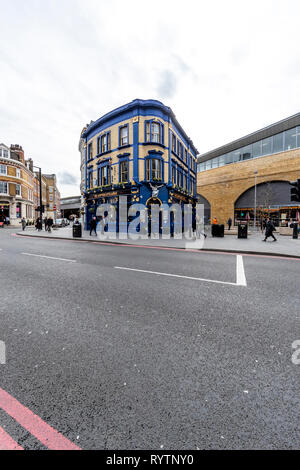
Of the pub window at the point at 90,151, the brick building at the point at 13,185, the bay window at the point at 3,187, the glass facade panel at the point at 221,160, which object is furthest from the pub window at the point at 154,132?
the bay window at the point at 3,187

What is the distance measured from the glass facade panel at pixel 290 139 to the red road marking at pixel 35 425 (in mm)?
40596

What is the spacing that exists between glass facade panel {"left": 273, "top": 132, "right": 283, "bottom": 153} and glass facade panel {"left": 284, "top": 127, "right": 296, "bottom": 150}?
0.61 m

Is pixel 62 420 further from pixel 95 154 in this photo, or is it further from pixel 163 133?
pixel 95 154

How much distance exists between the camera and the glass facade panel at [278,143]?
3303 centimetres

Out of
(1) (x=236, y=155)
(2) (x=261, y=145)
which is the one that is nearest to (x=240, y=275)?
(2) (x=261, y=145)

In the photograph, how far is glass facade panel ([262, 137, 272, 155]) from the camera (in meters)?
34.4

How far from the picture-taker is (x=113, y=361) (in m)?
2.37

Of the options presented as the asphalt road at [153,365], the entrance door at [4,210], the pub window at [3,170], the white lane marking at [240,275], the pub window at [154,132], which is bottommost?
the asphalt road at [153,365]

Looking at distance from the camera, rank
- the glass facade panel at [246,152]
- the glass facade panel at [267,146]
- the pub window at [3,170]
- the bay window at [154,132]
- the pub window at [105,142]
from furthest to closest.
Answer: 1. the pub window at [3,170]
2. the glass facade panel at [246,152]
3. the glass facade panel at [267,146]
4. the pub window at [105,142]
5. the bay window at [154,132]

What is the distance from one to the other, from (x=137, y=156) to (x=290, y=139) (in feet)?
88.0

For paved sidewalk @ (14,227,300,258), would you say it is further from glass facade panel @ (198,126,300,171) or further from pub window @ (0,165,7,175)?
pub window @ (0,165,7,175)

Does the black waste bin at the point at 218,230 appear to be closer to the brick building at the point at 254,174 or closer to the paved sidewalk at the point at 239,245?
the paved sidewalk at the point at 239,245

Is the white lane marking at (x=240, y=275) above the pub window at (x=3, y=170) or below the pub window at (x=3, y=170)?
below

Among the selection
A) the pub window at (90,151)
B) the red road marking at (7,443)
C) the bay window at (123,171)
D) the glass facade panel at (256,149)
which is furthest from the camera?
the glass facade panel at (256,149)
